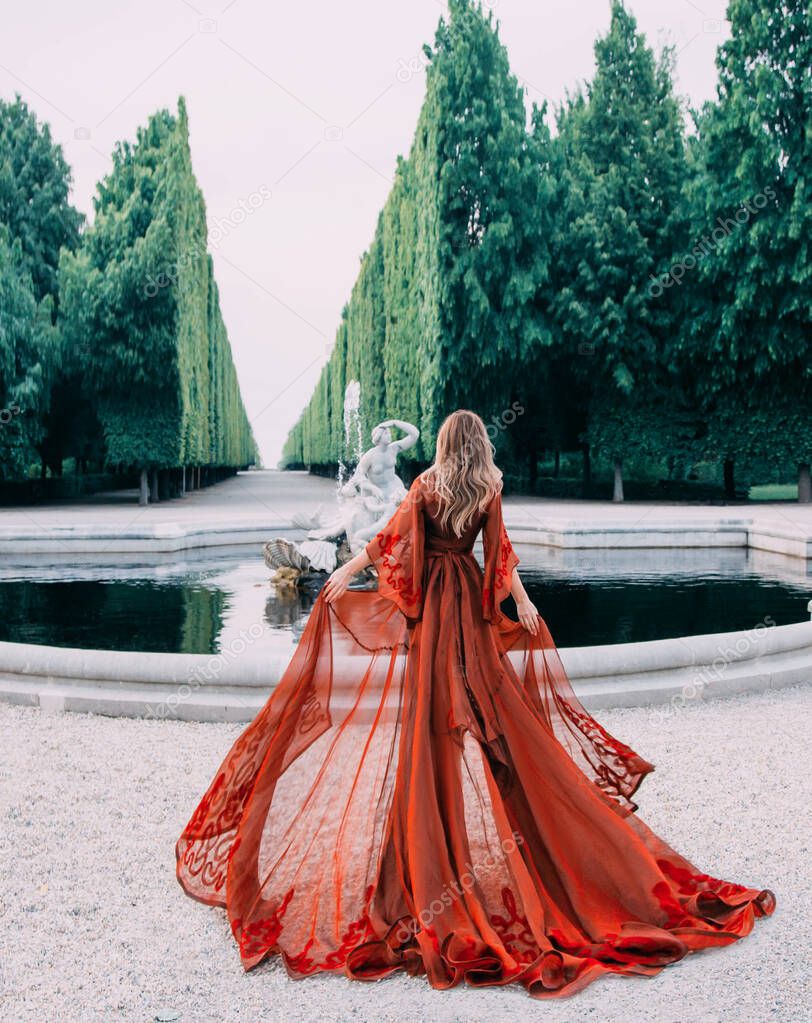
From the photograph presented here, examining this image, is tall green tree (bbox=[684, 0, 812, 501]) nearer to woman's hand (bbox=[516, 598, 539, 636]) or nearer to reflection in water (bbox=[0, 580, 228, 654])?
reflection in water (bbox=[0, 580, 228, 654])

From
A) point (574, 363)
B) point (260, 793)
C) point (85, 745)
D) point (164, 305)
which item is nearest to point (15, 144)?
point (164, 305)

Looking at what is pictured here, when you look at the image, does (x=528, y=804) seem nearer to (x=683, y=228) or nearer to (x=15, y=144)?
(x=683, y=228)

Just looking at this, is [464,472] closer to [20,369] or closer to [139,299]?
[139,299]

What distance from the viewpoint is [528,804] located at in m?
3.09

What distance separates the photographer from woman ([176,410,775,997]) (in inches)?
112

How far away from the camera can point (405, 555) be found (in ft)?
10.7

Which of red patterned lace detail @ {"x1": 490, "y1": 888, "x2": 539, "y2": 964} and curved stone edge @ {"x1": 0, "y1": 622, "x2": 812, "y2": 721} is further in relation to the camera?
curved stone edge @ {"x1": 0, "y1": 622, "x2": 812, "y2": 721}

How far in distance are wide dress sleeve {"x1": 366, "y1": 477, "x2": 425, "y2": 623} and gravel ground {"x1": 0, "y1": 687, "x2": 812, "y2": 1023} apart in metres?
1.18

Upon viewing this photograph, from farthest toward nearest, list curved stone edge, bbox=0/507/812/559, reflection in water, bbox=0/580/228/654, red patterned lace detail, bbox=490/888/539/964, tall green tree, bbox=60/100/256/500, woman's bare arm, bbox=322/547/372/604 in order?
1. tall green tree, bbox=60/100/256/500
2. curved stone edge, bbox=0/507/812/559
3. reflection in water, bbox=0/580/228/654
4. woman's bare arm, bbox=322/547/372/604
5. red patterned lace detail, bbox=490/888/539/964

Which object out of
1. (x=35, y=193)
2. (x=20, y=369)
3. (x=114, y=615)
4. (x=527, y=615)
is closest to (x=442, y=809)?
(x=527, y=615)

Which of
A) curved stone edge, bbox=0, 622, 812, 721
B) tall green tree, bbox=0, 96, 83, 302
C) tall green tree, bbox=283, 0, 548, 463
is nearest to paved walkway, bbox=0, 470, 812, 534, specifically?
tall green tree, bbox=283, 0, 548, 463

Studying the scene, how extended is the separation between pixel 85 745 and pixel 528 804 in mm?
3040

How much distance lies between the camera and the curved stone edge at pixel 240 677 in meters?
5.69

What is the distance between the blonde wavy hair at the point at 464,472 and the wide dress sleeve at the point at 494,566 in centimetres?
7
